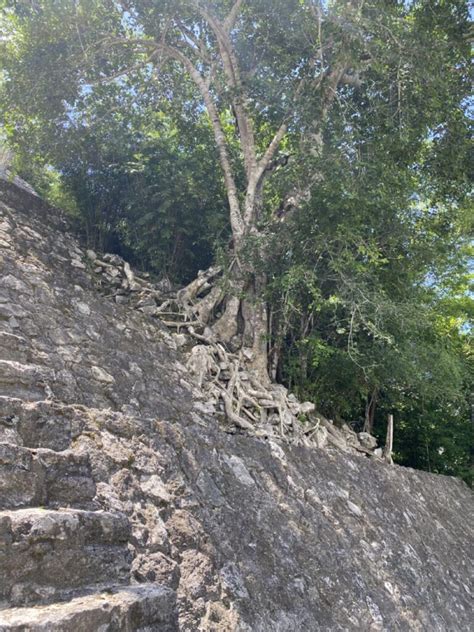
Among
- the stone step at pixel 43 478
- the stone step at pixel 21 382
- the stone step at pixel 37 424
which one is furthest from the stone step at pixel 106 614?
the stone step at pixel 21 382

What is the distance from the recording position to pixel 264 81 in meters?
6.90

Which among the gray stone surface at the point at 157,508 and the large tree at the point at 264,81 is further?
the large tree at the point at 264,81

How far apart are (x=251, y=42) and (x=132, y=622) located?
8.04 m

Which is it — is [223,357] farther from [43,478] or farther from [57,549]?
[57,549]

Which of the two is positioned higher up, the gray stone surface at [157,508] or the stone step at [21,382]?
the stone step at [21,382]

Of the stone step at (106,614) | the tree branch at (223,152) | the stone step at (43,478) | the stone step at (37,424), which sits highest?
the tree branch at (223,152)

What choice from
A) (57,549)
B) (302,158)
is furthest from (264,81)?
(57,549)

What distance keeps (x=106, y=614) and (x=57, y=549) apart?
0.91 feet

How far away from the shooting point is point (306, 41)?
6.83 m

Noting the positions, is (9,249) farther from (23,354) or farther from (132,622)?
(132,622)

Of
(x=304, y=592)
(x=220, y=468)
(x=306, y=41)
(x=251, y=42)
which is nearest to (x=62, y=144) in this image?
(x=251, y=42)

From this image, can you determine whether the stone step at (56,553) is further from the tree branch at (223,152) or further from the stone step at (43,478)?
the tree branch at (223,152)

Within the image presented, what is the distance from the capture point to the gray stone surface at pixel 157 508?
1.74m

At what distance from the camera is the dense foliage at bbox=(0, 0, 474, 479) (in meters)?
5.79
